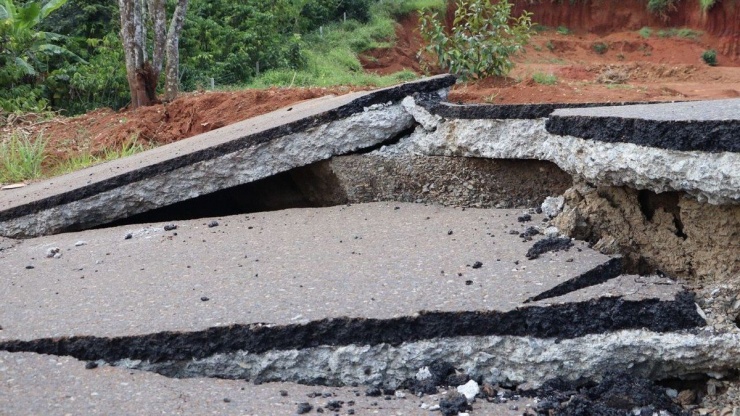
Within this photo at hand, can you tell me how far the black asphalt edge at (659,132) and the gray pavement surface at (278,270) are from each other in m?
0.47

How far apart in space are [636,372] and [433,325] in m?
0.68

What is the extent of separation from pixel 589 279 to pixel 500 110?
51.2 inches

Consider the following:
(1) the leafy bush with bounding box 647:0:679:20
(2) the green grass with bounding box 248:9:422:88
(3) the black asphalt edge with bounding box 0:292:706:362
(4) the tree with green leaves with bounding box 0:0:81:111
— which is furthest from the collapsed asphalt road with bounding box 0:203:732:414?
(1) the leafy bush with bounding box 647:0:679:20

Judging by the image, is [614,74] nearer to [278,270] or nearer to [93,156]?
[93,156]

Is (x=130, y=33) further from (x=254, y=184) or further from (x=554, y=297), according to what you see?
(x=554, y=297)

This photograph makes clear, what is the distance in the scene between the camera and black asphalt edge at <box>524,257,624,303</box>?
9.09ft

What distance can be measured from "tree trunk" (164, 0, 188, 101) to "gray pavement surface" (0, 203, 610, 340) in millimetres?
5247

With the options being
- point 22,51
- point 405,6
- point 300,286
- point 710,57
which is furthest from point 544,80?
point 710,57

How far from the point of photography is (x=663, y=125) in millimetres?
2754

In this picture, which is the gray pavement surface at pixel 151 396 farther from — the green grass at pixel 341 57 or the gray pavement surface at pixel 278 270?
the green grass at pixel 341 57

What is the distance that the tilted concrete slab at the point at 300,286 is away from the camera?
8.75 feet

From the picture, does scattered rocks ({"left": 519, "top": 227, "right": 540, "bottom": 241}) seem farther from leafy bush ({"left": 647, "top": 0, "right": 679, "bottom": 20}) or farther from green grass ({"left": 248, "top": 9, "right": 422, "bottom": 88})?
leafy bush ({"left": 647, "top": 0, "right": 679, "bottom": 20})

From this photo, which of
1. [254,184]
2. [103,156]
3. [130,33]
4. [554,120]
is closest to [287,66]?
[130,33]

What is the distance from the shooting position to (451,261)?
3.22m
